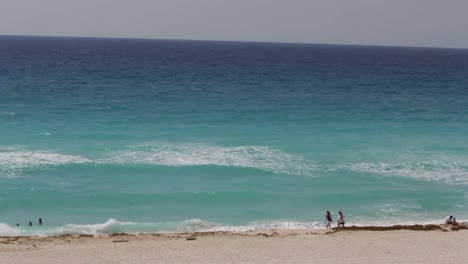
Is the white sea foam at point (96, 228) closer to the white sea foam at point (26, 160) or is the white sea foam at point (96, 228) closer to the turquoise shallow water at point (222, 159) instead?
the turquoise shallow water at point (222, 159)

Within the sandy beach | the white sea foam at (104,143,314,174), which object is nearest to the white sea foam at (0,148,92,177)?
the white sea foam at (104,143,314,174)

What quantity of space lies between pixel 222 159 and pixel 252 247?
1646 centimetres

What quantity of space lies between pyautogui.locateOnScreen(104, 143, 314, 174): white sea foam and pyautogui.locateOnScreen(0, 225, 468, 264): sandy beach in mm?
12309

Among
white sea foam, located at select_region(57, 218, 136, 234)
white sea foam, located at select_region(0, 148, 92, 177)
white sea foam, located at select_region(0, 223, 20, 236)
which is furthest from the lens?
white sea foam, located at select_region(0, 148, 92, 177)

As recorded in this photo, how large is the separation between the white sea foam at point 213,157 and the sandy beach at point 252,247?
12.3 metres

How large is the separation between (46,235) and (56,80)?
60.7 meters

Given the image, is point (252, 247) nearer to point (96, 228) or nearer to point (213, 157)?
point (96, 228)

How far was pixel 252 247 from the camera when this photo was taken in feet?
71.1

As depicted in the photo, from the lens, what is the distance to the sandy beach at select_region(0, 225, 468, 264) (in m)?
→ 20.3

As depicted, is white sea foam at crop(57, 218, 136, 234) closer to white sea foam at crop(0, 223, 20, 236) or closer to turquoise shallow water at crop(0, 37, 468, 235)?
turquoise shallow water at crop(0, 37, 468, 235)

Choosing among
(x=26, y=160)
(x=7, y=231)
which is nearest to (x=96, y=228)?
(x=7, y=231)

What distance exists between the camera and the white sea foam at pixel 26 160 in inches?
1350

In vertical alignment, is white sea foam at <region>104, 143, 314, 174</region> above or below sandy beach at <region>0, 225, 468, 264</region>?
above

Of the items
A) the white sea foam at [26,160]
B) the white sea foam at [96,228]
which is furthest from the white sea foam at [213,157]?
the white sea foam at [96,228]
